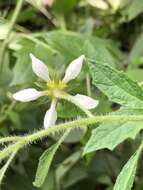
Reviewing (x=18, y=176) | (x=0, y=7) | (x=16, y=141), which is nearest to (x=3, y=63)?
(x=18, y=176)

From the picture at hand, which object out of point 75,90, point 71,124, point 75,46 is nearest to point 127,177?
point 71,124

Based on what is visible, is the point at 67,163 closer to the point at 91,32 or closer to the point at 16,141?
the point at 91,32

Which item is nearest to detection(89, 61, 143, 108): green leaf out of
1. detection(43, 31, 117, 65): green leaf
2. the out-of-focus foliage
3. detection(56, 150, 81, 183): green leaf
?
the out-of-focus foliage

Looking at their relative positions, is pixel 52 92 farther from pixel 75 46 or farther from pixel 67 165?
pixel 67 165

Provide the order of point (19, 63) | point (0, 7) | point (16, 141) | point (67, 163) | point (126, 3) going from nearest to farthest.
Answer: point (16, 141), point (19, 63), point (67, 163), point (126, 3), point (0, 7)

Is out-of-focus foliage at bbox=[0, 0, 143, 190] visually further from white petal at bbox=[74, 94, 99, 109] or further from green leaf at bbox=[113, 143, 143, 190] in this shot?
green leaf at bbox=[113, 143, 143, 190]

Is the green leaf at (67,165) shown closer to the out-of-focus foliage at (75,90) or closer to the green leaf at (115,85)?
the out-of-focus foliage at (75,90)
